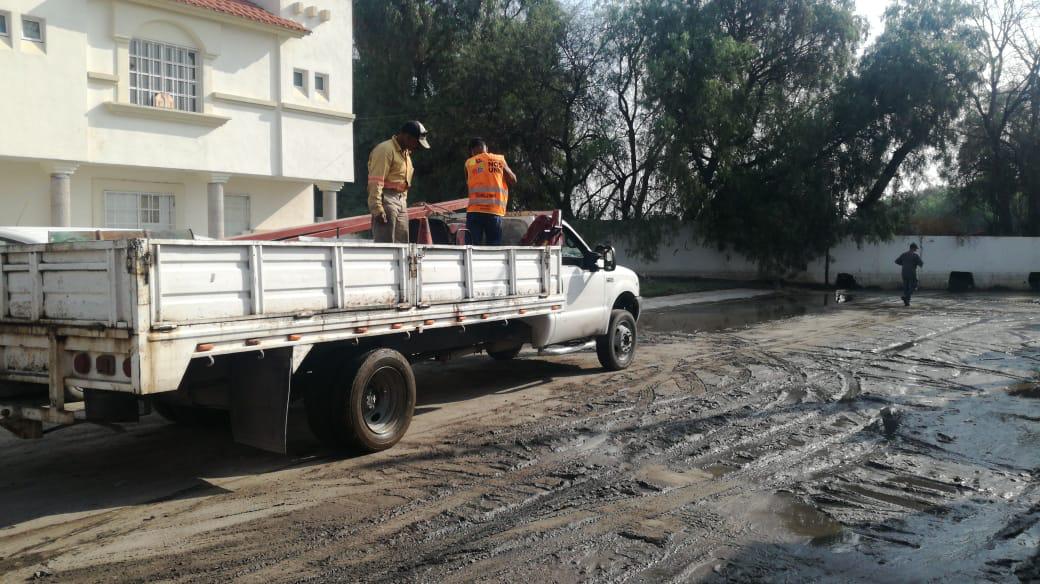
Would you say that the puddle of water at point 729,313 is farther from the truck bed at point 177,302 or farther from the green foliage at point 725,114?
the truck bed at point 177,302

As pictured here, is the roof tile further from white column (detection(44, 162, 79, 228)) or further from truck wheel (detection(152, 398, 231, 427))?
truck wheel (detection(152, 398, 231, 427))

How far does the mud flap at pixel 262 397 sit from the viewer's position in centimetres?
596

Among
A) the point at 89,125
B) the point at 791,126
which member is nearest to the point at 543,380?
the point at 89,125

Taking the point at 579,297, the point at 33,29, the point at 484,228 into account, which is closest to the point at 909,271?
the point at 579,297

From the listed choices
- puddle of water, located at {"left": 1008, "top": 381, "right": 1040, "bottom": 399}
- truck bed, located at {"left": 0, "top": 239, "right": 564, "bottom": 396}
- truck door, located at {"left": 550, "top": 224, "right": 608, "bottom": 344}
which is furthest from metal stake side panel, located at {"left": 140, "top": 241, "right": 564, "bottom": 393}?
puddle of water, located at {"left": 1008, "top": 381, "right": 1040, "bottom": 399}

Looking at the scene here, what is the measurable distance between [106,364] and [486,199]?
4.95 meters

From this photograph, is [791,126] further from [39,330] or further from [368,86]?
[39,330]

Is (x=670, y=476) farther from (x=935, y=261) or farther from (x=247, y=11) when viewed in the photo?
(x=935, y=261)

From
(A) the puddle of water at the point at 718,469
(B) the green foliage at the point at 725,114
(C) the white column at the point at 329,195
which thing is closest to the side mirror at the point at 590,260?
(A) the puddle of water at the point at 718,469

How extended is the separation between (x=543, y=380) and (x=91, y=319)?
236 inches

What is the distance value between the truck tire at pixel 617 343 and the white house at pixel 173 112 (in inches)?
483

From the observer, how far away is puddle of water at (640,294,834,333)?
17.0 meters

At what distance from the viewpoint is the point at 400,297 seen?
275 inches

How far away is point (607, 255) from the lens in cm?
1057
